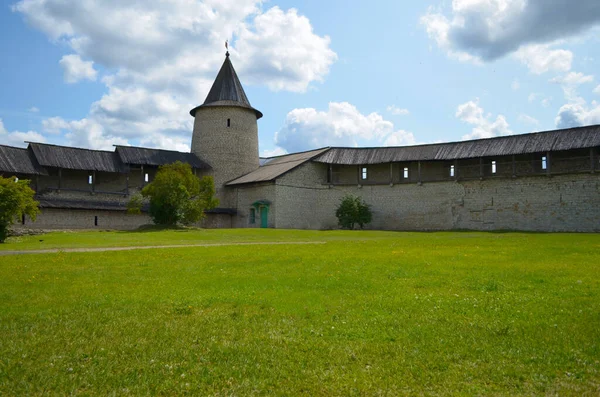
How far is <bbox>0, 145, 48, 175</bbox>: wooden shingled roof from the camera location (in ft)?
120

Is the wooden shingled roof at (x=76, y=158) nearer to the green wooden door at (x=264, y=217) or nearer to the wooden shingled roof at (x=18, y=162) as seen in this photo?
the wooden shingled roof at (x=18, y=162)

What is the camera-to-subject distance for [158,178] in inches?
1441

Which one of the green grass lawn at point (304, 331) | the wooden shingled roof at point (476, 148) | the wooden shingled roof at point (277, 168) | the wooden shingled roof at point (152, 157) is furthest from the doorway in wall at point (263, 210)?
the green grass lawn at point (304, 331)

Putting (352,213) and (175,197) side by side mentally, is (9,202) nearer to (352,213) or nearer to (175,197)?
(175,197)

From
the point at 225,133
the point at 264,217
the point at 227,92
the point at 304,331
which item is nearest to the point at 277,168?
the point at 264,217

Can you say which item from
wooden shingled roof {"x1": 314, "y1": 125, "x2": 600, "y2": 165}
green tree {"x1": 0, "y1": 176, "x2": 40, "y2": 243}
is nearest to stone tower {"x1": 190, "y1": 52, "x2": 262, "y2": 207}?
wooden shingled roof {"x1": 314, "y1": 125, "x2": 600, "y2": 165}

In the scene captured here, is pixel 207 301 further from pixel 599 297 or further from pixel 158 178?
pixel 158 178

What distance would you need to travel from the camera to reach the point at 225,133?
48562 millimetres

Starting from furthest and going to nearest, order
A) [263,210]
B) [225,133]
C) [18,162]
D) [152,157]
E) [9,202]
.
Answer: [225,133]
[152,157]
[263,210]
[18,162]
[9,202]

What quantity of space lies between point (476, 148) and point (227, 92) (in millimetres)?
23610

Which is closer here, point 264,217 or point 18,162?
point 18,162

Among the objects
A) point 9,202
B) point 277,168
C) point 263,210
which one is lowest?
point 263,210

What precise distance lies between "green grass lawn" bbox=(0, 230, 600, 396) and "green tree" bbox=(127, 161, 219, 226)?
24351 mm

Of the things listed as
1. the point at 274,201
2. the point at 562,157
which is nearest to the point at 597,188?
the point at 562,157
